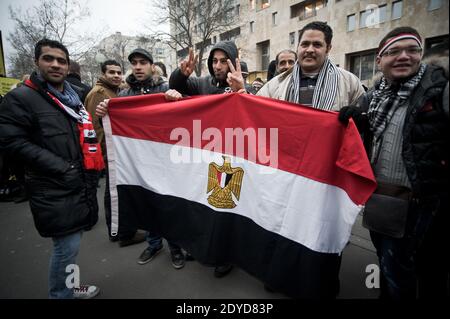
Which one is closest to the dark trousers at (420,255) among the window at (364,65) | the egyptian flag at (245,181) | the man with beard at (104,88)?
the egyptian flag at (245,181)

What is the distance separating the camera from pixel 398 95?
1708 millimetres

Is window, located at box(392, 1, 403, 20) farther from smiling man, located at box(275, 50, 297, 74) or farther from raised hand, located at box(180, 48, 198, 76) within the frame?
raised hand, located at box(180, 48, 198, 76)

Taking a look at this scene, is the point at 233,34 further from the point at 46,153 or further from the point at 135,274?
the point at 46,153

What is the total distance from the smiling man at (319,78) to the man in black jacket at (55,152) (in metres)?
1.92

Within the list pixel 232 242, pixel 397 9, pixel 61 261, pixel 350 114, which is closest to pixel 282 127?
pixel 350 114

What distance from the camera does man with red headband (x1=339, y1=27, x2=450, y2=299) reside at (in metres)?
Result: 1.48

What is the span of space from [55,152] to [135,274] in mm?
1577

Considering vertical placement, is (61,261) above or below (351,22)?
below

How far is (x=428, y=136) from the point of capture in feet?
4.88

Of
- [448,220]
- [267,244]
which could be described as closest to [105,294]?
[267,244]

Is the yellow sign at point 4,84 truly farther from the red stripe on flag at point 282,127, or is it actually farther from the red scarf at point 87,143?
the red scarf at point 87,143

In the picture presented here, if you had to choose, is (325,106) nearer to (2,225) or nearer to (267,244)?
(267,244)

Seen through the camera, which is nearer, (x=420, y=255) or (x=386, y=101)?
(x=420, y=255)

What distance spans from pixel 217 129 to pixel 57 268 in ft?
5.77
